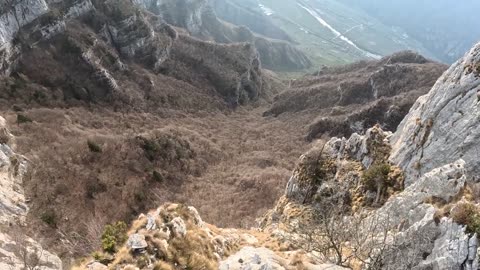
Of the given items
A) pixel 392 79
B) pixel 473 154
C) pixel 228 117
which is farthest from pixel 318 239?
pixel 392 79

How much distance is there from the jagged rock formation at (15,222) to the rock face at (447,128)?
22.9 m

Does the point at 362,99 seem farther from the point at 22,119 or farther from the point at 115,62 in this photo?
the point at 22,119

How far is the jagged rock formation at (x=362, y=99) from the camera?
324 feet

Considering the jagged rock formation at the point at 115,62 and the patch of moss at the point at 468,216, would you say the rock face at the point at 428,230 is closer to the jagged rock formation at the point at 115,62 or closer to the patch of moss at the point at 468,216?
the patch of moss at the point at 468,216

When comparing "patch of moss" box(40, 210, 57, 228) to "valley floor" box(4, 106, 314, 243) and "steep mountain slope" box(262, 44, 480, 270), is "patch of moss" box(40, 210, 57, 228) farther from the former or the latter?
"steep mountain slope" box(262, 44, 480, 270)

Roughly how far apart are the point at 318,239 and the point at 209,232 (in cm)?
570

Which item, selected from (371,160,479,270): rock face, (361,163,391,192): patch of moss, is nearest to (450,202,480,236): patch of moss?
(371,160,479,270): rock face

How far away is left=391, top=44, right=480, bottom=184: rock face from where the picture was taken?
2647cm

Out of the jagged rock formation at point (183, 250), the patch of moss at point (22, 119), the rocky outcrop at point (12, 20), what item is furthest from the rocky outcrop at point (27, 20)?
the jagged rock formation at point (183, 250)

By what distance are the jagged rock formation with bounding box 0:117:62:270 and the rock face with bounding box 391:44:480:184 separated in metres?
22.9

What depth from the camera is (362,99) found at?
131 m

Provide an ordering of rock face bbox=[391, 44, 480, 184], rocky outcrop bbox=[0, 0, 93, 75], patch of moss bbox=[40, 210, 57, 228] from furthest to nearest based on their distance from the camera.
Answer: rocky outcrop bbox=[0, 0, 93, 75] < patch of moss bbox=[40, 210, 57, 228] < rock face bbox=[391, 44, 480, 184]

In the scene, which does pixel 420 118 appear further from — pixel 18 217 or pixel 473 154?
pixel 18 217

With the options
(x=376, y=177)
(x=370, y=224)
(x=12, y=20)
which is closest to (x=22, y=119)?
(x=12, y=20)
